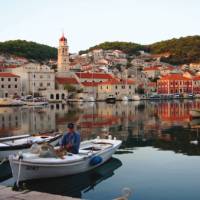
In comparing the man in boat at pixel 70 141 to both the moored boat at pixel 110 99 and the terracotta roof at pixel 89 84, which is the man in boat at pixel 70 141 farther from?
the terracotta roof at pixel 89 84

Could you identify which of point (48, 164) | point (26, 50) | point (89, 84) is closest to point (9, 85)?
point (89, 84)

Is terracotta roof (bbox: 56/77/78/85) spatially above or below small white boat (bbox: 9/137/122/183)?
above

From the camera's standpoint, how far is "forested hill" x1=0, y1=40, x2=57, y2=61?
158625 mm

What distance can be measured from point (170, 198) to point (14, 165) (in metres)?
5.57

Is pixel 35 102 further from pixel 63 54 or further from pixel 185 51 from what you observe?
pixel 185 51

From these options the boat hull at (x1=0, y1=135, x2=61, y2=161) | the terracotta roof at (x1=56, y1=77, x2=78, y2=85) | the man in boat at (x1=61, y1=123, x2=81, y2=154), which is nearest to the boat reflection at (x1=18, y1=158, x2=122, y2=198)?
the man in boat at (x1=61, y1=123, x2=81, y2=154)

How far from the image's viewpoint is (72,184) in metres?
14.1

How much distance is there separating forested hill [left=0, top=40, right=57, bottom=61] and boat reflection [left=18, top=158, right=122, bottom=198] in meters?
146

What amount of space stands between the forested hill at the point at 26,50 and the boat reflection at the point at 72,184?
480ft

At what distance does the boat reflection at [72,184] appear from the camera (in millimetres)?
13259

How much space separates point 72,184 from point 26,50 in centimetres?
15396

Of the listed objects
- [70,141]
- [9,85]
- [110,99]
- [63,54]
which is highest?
[63,54]

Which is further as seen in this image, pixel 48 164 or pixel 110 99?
pixel 110 99

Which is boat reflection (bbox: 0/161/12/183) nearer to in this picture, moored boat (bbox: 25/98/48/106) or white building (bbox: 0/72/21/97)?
moored boat (bbox: 25/98/48/106)
